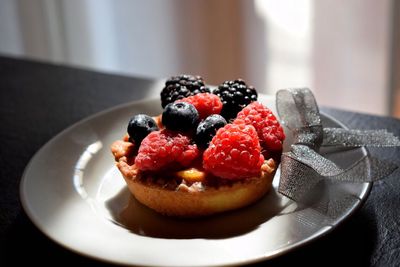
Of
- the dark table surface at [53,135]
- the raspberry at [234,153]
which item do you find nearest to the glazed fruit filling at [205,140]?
the raspberry at [234,153]

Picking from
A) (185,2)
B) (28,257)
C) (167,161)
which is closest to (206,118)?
(167,161)

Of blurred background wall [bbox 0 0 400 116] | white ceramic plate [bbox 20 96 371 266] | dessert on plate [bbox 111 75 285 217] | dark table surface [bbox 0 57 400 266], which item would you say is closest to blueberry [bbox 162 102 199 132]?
dessert on plate [bbox 111 75 285 217]

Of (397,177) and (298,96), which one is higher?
(298,96)

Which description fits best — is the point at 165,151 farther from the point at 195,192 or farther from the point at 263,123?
the point at 263,123

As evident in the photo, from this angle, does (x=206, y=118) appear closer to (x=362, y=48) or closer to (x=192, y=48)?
(x=362, y=48)

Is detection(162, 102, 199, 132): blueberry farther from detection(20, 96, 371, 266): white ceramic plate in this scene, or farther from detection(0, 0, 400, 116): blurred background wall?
detection(0, 0, 400, 116): blurred background wall

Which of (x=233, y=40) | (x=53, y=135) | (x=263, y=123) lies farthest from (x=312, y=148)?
(x=233, y=40)
